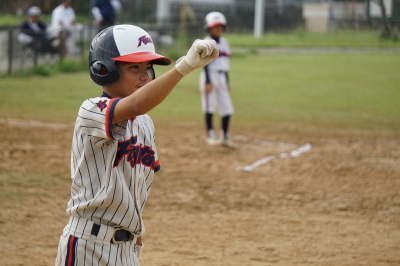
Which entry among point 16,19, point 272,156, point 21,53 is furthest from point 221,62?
point 16,19

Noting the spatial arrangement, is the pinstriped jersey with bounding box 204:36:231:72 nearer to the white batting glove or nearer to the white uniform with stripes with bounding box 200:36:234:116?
the white uniform with stripes with bounding box 200:36:234:116

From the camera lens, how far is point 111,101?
2.38 metres

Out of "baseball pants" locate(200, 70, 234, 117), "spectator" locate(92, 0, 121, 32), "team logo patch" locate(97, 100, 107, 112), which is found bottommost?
"baseball pants" locate(200, 70, 234, 117)

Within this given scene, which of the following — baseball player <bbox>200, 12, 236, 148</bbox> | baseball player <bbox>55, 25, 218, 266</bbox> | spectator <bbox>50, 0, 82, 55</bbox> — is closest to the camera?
baseball player <bbox>55, 25, 218, 266</bbox>

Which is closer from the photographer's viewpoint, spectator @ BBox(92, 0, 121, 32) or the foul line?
the foul line

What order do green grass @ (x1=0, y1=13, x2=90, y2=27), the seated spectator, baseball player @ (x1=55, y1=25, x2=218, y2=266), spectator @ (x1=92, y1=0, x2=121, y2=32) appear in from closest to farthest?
baseball player @ (x1=55, y1=25, x2=218, y2=266) < the seated spectator < spectator @ (x1=92, y1=0, x2=121, y2=32) < green grass @ (x1=0, y1=13, x2=90, y2=27)

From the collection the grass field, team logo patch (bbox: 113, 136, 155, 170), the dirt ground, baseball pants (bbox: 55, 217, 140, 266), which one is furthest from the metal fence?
baseball pants (bbox: 55, 217, 140, 266)

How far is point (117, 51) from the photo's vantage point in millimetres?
2514

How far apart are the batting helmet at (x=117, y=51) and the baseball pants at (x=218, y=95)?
6324 mm

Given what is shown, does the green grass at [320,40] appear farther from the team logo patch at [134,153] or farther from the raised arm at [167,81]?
the raised arm at [167,81]

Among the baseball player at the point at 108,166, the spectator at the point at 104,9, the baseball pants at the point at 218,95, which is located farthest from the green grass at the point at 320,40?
the baseball player at the point at 108,166

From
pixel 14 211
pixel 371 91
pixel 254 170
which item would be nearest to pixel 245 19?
pixel 371 91

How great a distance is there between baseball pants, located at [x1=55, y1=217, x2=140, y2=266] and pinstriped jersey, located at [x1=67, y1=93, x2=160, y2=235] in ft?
0.17

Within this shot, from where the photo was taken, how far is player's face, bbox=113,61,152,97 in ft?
8.44
